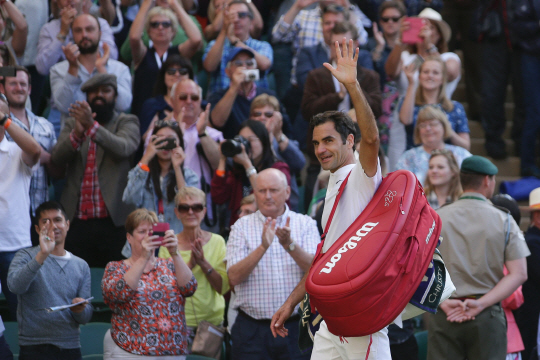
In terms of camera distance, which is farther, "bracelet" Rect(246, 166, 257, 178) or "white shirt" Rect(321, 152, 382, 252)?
"bracelet" Rect(246, 166, 257, 178)

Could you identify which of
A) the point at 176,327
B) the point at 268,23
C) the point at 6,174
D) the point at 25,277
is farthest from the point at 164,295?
the point at 268,23

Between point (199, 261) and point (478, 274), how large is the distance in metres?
2.12

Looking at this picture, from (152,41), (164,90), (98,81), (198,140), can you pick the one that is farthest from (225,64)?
(98,81)

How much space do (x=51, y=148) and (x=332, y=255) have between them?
410 cm

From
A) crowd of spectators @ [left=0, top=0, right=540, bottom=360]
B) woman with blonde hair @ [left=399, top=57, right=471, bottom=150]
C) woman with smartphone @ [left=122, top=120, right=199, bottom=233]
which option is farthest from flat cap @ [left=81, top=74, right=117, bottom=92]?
woman with blonde hair @ [left=399, top=57, right=471, bottom=150]

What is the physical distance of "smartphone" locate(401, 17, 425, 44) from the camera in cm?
925

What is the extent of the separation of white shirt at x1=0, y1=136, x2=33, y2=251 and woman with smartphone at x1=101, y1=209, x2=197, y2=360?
113 cm

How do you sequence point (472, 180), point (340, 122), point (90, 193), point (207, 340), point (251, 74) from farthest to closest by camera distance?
point (251, 74) → point (90, 193) → point (207, 340) → point (472, 180) → point (340, 122)

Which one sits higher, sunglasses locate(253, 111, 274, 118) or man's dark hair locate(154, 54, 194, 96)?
man's dark hair locate(154, 54, 194, 96)

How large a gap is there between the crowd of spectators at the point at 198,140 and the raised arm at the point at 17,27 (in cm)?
2

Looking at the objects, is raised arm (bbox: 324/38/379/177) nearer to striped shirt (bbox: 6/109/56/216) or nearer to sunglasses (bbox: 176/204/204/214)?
sunglasses (bbox: 176/204/204/214)

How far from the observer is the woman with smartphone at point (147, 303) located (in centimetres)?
583

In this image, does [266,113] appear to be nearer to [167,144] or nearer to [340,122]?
[167,144]

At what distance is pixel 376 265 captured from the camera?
4.13 meters
